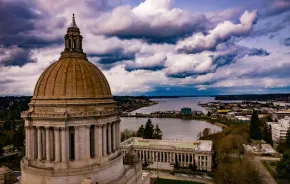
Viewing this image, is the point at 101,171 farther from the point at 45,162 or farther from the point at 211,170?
the point at 211,170

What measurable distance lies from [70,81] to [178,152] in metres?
41.4

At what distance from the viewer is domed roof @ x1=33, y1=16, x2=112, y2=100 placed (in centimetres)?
1842

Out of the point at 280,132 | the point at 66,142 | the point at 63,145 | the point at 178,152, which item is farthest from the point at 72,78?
the point at 280,132

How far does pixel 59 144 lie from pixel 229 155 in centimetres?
4509

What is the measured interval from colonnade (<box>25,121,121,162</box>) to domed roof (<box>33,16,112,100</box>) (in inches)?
95.3

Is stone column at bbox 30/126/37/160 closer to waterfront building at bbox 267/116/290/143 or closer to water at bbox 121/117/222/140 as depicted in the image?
water at bbox 121/117/222/140

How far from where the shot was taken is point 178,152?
55.2 metres

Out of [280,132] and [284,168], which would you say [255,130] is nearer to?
[280,132]

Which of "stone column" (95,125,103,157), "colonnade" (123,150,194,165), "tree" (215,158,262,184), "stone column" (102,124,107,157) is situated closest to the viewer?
"stone column" (95,125,103,157)

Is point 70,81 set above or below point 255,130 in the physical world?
above

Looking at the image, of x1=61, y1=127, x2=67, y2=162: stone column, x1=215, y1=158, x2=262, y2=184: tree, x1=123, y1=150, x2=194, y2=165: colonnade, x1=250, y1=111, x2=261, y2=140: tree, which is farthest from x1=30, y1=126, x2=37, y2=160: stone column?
x1=250, y1=111, x2=261, y2=140: tree

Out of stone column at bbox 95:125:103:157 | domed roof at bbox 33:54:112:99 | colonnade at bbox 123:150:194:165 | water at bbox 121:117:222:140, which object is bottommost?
water at bbox 121:117:222:140

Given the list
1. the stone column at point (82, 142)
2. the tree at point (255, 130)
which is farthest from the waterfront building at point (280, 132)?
A: the stone column at point (82, 142)

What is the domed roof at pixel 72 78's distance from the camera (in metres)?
18.4
